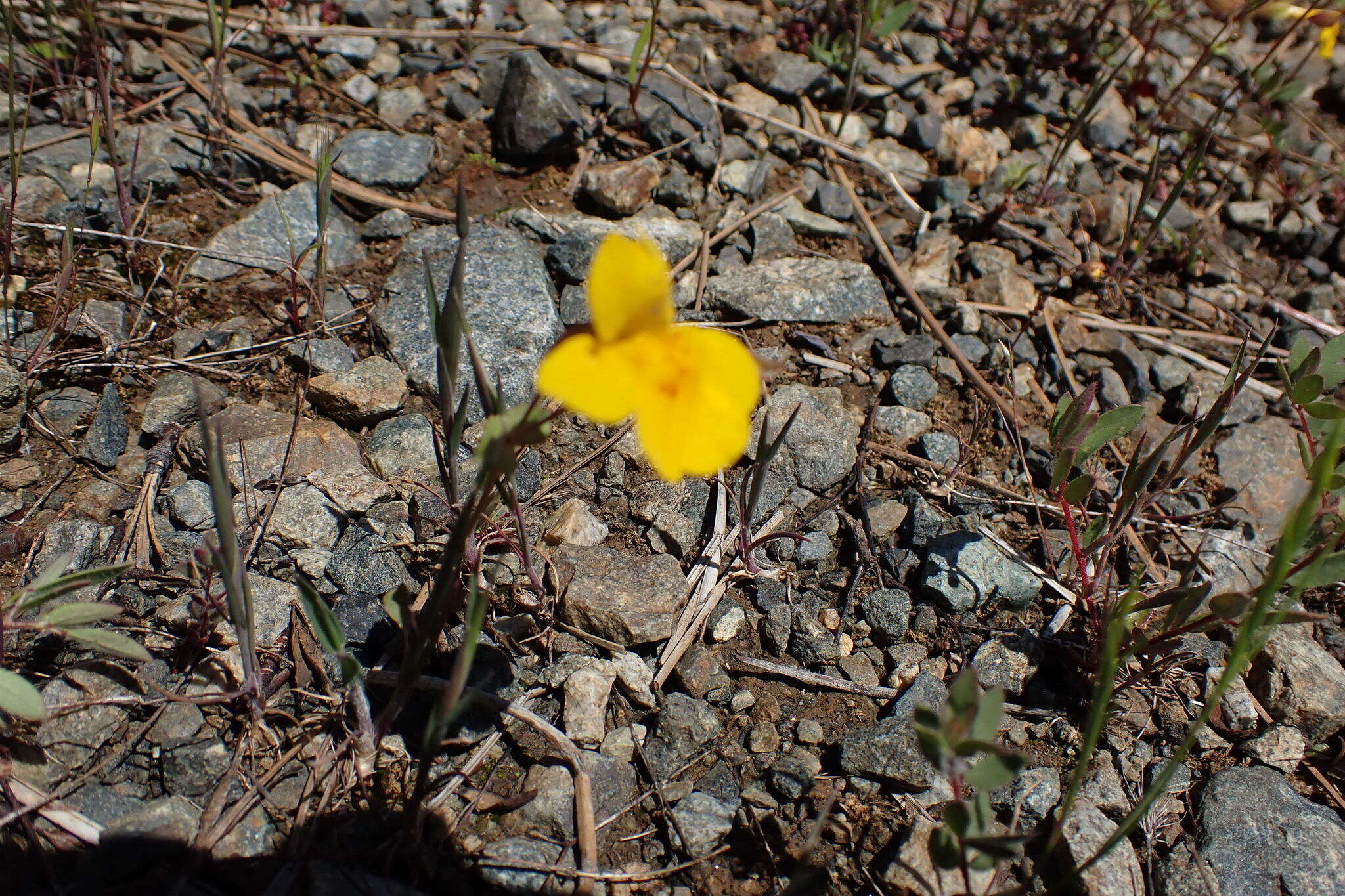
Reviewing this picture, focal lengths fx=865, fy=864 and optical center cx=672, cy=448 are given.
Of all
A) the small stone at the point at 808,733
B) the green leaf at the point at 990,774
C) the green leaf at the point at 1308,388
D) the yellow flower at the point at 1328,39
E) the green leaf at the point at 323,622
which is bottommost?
the small stone at the point at 808,733

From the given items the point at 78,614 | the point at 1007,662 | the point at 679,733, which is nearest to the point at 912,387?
the point at 1007,662

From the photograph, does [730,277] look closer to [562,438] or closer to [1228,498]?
[562,438]

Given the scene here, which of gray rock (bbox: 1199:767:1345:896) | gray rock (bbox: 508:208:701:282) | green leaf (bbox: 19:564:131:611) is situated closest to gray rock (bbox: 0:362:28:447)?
green leaf (bbox: 19:564:131:611)

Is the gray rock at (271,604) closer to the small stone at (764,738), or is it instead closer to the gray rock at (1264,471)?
the small stone at (764,738)

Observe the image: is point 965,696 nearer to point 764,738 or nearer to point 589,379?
point 764,738

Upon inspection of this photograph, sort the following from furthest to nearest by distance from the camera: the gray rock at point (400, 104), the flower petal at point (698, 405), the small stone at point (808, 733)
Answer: the gray rock at point (400, 104)
the small stone at point (808, 733)
the flower petal at point (698, 405)

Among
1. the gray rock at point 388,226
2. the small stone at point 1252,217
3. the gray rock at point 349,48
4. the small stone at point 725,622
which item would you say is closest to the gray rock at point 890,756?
the small stone at point 725,622

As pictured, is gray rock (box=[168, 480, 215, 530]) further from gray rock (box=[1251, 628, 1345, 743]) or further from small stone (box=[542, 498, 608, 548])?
gray rock (box=[1251, 628, 1345, 743])
